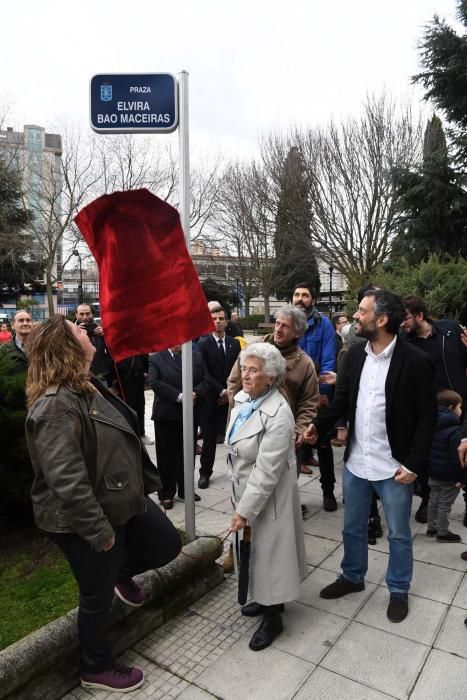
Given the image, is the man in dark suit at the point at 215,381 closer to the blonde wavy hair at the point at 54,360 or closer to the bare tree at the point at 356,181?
the blonde wavy hair at the point at 54,360

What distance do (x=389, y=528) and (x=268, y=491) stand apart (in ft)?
3.01

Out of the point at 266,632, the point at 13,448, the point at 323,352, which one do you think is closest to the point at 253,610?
the point at 266,632

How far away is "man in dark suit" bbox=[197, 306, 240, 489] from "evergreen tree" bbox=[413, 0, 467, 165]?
434 inches

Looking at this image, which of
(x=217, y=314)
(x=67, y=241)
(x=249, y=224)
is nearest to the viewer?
(x=217, y=314)

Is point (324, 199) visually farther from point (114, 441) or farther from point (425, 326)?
point (114, 441)

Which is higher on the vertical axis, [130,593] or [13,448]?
[13,448]

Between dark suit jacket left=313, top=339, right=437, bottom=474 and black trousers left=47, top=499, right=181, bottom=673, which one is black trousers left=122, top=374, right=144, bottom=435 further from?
dark suit jacket left=313, top=339, right=437, bottom=474

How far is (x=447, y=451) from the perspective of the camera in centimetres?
388

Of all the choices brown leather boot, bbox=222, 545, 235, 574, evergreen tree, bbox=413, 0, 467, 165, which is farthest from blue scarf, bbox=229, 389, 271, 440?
evergreen tree, bbox=413, 0, 467, 165

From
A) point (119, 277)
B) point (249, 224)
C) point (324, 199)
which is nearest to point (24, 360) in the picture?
point (119, 277)

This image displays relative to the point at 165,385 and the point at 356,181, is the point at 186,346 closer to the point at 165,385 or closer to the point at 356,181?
the point at 165,385

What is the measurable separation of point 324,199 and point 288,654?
20686 mm

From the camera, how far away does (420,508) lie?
4.57 metres

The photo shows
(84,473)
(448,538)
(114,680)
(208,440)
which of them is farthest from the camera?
(208,440)
